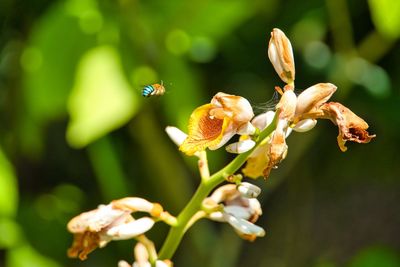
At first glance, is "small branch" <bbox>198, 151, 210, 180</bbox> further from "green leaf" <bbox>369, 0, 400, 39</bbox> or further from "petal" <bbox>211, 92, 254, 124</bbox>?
"green leaf" <bbox>369, 0, 400, 39</bbox>

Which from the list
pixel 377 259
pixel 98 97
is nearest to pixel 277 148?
pixel 98 97

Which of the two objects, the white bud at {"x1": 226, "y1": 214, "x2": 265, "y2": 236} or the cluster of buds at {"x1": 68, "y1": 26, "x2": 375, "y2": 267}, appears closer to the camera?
the cluster of buds at {"x1": 68, "y1": 26, "x2": 375, "y2": 267}

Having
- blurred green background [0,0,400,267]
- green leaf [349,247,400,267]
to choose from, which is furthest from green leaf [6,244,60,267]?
green leaf [349,247,400,267]

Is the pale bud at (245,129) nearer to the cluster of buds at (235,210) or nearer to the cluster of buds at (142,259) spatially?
the cluster of buds at (235,210)

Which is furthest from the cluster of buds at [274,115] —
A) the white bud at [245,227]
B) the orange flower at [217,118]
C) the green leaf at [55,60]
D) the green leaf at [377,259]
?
the green leaf at [377,259]

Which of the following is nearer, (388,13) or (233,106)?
(233,106)

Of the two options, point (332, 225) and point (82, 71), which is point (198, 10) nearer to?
point (82, 71)

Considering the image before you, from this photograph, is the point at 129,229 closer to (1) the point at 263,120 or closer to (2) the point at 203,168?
(2) the point at 203,168

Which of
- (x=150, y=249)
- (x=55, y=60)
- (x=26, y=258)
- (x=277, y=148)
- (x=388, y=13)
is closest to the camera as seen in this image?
(x=277, y=148)
